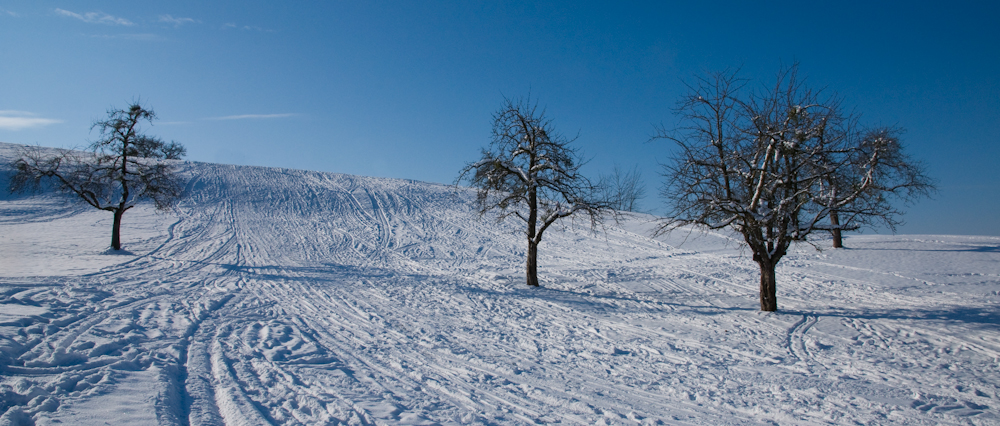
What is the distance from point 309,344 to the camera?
271 inches

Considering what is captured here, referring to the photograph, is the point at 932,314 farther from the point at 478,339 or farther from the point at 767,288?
the point at 478,339

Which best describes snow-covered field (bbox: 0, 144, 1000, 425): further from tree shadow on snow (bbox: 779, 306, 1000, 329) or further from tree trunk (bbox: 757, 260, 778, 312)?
tree trunk (bbox: 757, 260, 778, 312)

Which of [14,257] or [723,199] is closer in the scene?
[723,199]

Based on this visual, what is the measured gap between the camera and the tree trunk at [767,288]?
1036 cm

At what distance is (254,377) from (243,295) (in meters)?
6.49

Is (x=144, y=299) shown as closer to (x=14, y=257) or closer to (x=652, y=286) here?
(x=14, y=257)

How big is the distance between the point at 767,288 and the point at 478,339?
25.5ft

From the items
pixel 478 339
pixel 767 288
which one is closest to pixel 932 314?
pixel 767 288

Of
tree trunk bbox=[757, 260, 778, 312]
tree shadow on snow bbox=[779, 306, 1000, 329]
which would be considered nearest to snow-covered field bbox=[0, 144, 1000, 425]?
tree shadow on snow bbox=[779, 306, 1000, 329]

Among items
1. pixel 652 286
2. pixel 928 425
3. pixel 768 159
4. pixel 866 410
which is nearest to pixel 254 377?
pixel 866 410

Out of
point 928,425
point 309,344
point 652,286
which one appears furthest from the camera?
point 652,286

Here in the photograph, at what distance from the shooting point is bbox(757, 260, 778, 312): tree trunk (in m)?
10.4

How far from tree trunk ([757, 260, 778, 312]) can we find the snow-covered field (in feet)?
1.44

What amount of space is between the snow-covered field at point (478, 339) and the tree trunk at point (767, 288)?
1.44 feet
